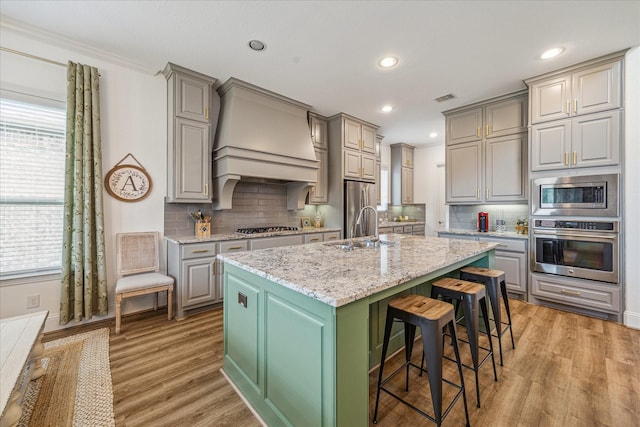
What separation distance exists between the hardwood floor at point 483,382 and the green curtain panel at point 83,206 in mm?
321

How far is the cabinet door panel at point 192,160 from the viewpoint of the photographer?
3.15m

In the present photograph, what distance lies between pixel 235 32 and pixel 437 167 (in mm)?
5362

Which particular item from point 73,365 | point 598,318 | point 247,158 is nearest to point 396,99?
point 247,158

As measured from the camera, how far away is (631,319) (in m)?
2.69

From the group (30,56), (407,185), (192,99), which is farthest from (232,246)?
(407,185)

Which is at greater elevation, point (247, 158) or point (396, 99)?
point (396, 99)

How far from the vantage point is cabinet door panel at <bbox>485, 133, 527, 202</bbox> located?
12.0 ft

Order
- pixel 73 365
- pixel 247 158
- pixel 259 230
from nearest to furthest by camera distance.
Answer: pixel 73 365, pixel 247 158, pixel 259 230

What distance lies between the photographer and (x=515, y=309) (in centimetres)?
317

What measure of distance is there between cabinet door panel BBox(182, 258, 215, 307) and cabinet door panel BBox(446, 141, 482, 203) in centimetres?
374

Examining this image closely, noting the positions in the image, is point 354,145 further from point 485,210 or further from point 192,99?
point 192,99

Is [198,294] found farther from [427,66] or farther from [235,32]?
[427,66]

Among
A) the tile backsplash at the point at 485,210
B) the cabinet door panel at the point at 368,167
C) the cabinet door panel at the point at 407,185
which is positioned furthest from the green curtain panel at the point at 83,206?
the cabinet door panel at the point at 407,185

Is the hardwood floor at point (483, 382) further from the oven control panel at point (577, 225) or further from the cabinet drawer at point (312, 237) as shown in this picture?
the cabinet drawer at point (312, 237)
